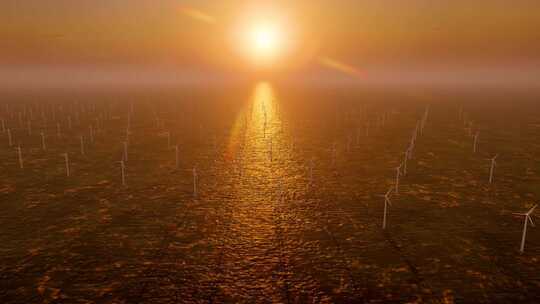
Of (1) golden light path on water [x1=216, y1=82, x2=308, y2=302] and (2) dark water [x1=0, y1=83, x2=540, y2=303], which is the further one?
(1) golden light path on water [x1=216, y1=82, x2=308, y2=302]

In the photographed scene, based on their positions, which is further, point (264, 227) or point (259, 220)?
point (259, 220)

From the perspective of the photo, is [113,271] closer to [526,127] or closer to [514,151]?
[514,151]

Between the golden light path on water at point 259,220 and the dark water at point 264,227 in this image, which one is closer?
the dark water at point 264,227

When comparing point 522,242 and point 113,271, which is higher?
point 522,242

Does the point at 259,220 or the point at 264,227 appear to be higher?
the point at 259,220

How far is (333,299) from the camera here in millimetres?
32500

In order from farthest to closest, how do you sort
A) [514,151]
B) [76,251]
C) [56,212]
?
[514,151] < [56,212] < [76,251]

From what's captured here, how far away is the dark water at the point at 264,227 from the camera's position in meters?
34.0

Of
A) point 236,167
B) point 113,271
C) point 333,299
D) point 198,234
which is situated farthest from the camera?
point 236,167

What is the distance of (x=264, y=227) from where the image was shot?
46.8m

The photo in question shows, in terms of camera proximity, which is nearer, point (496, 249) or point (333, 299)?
point (333, 299)

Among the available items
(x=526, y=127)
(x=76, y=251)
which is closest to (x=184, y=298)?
(x=76, y=251)

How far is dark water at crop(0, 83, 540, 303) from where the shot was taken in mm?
33969

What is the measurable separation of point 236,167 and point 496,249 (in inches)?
1878
